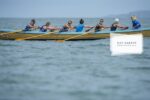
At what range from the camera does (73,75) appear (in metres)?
9.89

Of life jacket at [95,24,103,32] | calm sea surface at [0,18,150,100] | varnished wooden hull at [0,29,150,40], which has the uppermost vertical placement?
life jacket at [95,24,103,32]

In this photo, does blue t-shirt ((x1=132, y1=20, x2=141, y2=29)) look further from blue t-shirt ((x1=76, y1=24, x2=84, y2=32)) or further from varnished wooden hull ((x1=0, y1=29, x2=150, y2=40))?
blue t-shirt ((x1=76, y1=24, x2=84, y2=32))

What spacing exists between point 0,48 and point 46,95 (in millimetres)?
10701

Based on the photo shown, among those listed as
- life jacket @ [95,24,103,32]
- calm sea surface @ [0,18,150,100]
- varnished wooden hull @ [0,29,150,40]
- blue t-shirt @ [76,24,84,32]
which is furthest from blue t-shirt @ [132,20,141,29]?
blue t-shirt @ [76,24,84,32]

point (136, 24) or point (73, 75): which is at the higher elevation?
point (136, 24)

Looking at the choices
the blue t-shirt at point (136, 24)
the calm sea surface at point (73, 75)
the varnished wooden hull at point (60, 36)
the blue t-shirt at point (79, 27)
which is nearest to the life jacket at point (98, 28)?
the varnished wooden hull at point (60, 36)

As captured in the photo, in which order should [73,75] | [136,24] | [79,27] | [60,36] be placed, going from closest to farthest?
1. [73,75]
2. [60,36]
3. [136,24]
4. [79,27]

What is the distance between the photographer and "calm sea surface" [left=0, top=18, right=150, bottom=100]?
7.77m

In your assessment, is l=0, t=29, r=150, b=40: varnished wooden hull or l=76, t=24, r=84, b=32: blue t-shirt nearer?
l=0, t=29, r=150, b=40: varnished wooden hull

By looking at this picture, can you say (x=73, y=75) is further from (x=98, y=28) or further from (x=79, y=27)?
(x=79, y=27)

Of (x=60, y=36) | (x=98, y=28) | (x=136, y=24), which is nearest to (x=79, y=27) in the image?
(x=98, y=28)

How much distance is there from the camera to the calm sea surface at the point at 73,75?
7.77 m

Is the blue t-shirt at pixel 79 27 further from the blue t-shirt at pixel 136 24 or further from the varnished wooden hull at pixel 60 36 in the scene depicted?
the blue t-shirt at pixel 136 24

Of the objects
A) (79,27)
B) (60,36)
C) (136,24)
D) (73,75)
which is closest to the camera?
(73,75)
